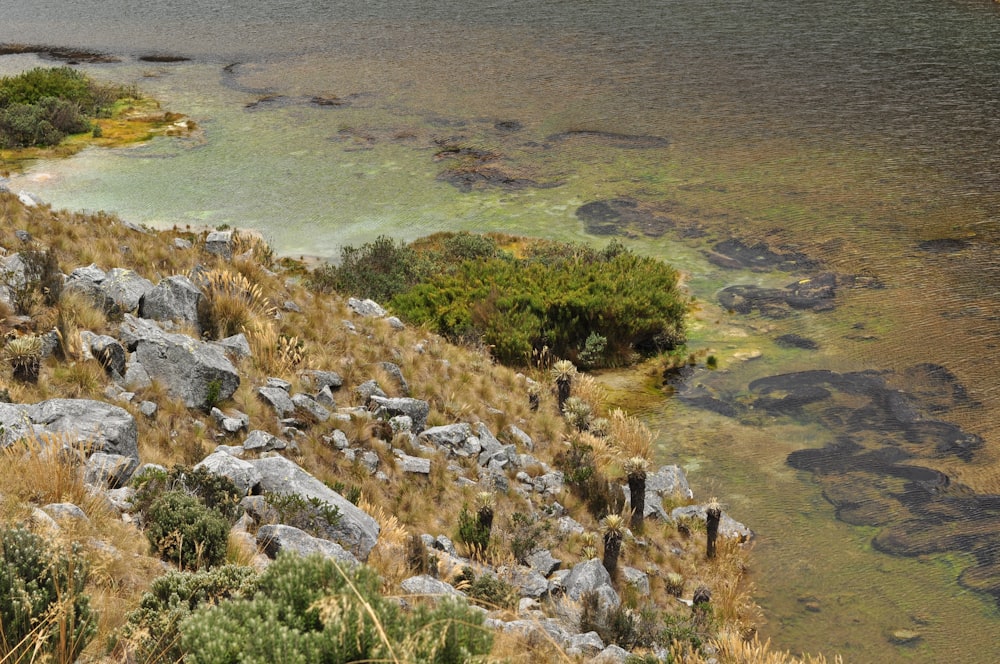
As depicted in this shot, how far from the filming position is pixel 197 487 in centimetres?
784

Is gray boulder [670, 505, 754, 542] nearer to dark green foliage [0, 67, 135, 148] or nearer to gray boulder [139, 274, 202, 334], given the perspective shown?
gray boulder [139, 274, 202, 334]

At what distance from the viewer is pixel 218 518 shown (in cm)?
726

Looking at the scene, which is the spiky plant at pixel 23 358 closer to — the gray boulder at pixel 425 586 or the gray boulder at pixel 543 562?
the gray boulder at pixel 425 586

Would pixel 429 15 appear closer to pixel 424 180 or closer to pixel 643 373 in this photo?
pixel 424 180

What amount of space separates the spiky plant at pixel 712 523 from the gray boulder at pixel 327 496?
4.48 metres

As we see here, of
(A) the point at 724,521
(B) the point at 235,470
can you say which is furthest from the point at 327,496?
(A) the point at 724,521

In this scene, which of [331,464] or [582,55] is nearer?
[331,464]

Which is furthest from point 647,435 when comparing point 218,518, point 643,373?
point 218,518

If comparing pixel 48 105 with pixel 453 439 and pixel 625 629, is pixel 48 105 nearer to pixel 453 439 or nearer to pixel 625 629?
pixel 453 439

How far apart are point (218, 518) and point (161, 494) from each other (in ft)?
2.22

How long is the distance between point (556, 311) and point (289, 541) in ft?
34.6

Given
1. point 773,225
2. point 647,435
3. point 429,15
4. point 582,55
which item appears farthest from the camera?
point 429,15

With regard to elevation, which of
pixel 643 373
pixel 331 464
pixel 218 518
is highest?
pixel 218 518

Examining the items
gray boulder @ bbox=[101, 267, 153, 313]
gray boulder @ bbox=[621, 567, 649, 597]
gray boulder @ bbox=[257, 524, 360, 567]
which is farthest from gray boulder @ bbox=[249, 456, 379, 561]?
gray boulder @ bbox=[101, 267, 153, 313]
